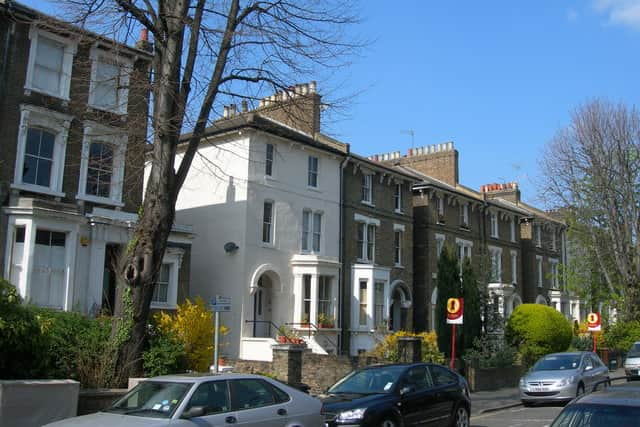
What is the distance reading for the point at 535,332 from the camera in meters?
28.2

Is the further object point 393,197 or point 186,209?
point 393,197

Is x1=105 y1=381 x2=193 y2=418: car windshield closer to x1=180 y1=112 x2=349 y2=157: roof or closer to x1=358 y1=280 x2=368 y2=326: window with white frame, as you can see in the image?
x1=180 y1=112 x2=349 y2=157: roof

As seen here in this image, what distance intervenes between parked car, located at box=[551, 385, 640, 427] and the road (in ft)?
27.7

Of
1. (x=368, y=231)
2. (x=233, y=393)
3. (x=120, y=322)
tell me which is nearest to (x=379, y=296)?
(x=368, y=231)

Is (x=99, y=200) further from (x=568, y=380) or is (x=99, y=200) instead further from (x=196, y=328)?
(x=568, y=380)

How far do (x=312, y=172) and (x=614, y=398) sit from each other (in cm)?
2344

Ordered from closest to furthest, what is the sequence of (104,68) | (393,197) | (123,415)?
(123,415) < (104,68) < (393,197)

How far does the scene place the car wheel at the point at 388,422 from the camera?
11164mm

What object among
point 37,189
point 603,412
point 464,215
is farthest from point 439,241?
point 603,412

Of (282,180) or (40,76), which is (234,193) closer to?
(282,180)

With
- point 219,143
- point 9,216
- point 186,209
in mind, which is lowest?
point 9,216

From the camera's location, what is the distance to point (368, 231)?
3275cm

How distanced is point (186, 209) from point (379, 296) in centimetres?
1033

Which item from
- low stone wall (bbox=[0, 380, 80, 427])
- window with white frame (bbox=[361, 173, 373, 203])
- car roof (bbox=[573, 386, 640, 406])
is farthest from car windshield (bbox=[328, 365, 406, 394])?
window with white frame (bbox=[361, 173, 373, 203])
